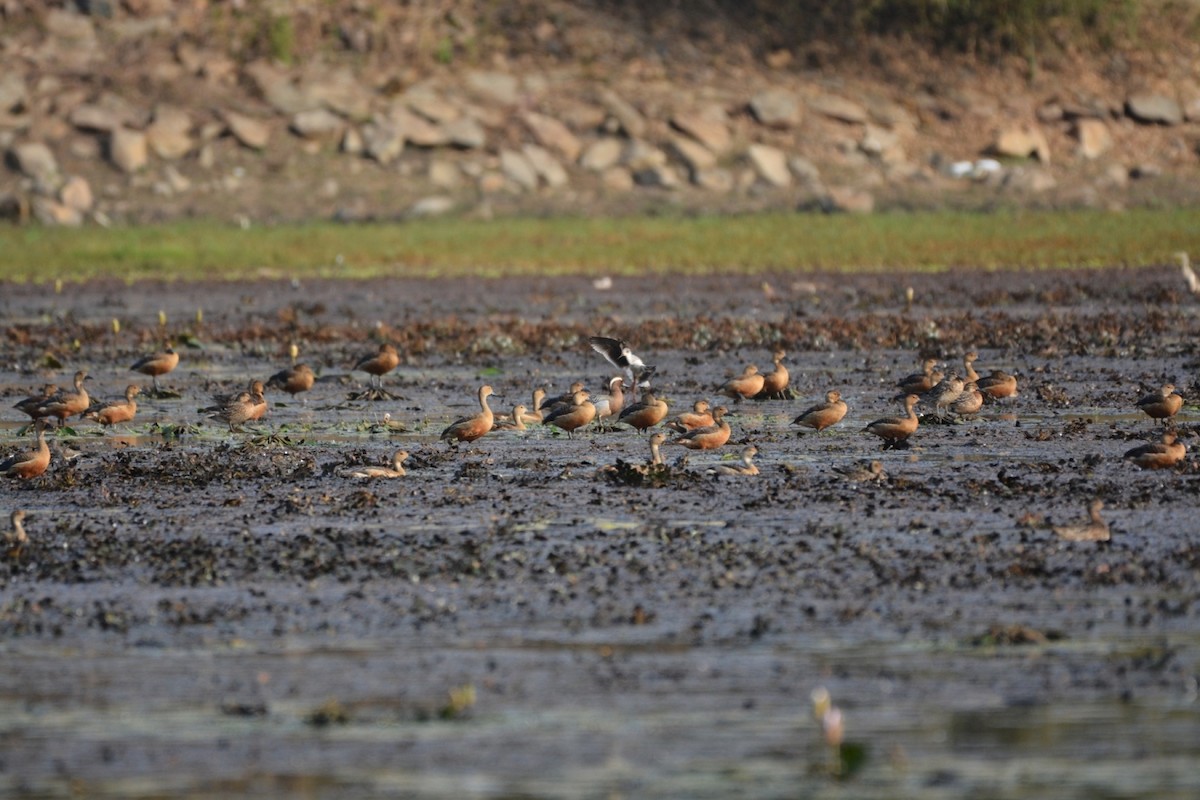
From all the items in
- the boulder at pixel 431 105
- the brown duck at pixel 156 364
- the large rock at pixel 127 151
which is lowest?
the brown duck at pixel 156 364

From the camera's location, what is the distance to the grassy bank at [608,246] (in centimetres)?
3700

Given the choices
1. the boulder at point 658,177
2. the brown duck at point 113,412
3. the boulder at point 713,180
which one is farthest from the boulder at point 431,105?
the brown duck at point 113,412

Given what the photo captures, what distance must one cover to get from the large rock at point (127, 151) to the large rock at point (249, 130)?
213 cm

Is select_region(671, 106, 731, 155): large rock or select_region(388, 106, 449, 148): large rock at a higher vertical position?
select_region(671, 106, 731, 155): large rock

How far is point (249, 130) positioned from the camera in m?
47.4

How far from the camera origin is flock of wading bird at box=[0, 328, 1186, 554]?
15094 mm

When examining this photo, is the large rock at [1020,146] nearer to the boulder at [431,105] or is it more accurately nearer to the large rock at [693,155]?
the large rock at [693,155]

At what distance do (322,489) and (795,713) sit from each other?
6738 millimetres

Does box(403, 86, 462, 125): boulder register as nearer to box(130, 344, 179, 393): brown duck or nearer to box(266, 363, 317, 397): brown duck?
box(130, 344, 179, 393): brown duck

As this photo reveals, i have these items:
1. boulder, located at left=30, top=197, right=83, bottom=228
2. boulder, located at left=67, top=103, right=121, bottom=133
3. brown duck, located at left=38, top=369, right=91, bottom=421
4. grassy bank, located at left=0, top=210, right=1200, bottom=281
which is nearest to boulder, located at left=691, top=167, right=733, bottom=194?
grassy bank, located at left=0, top=210, right=1200, bottom=281

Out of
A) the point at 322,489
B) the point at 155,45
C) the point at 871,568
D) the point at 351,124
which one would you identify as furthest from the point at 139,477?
the point at 155,45

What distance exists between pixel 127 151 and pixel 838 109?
17804 millimetres

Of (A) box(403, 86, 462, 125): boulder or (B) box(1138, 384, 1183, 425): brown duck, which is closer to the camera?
(B) box(1138, 384, 1183, 425): brown duck

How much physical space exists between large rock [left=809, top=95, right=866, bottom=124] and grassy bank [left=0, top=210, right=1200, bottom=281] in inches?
419
